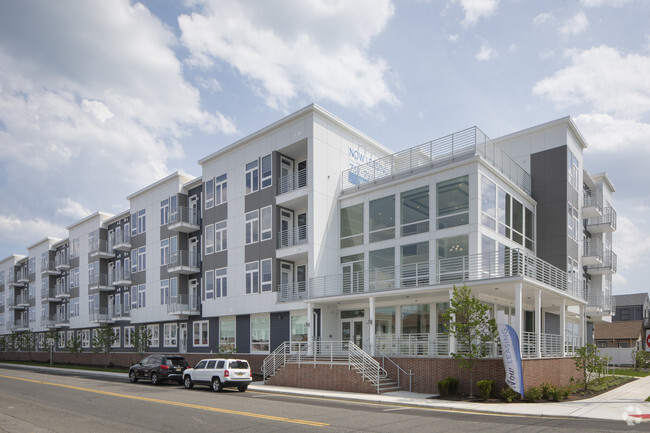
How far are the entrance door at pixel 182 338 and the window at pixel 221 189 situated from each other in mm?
9766

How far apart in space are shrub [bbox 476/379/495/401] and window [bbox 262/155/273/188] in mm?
17094

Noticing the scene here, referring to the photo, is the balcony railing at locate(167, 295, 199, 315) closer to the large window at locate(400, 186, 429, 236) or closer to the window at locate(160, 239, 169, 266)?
the window at locate(160, 239, 169, 266)

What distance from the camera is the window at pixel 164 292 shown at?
38838 millimetres

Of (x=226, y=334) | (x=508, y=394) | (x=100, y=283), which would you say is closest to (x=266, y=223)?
(x=226, y=334)

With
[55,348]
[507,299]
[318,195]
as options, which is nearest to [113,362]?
[55,348]

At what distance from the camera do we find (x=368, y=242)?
1104 inches

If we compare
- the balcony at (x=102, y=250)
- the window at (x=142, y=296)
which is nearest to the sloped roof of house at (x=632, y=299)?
the window at (x=142, y=296)

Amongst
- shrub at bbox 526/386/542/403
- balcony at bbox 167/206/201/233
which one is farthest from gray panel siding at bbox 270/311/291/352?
shrub at bbox 526/386/542/403

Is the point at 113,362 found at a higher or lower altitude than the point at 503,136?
lower

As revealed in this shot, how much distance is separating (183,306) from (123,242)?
11853 mm

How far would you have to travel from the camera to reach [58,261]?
2329 inches

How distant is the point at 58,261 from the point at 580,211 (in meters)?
54.3

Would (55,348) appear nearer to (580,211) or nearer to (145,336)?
(145,336)

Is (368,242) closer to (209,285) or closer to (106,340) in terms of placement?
(209,285)
